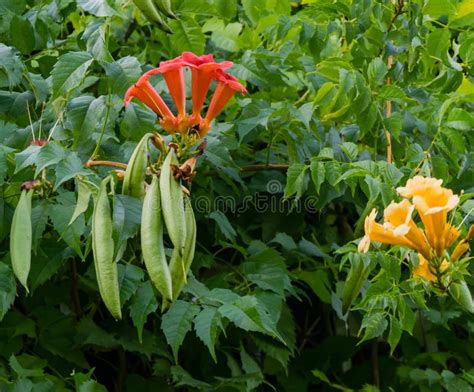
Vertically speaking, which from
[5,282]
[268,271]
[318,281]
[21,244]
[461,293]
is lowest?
[318,281]

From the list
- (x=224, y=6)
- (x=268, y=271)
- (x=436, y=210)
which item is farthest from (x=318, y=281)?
(x=436, y=210)

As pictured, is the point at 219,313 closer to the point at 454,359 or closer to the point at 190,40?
the point at 190,40

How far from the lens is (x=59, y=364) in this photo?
2.70m

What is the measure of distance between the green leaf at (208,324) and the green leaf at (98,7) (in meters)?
0.76

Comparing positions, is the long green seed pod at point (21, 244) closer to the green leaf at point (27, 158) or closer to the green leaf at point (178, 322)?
the green leaf at point (27, 158)

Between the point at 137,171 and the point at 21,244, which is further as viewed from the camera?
the point at 21,244

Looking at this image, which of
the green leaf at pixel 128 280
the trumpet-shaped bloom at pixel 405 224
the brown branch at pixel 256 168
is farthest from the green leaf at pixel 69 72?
the brown branch at pixel 256 168

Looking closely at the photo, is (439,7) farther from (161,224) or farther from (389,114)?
(161,224)

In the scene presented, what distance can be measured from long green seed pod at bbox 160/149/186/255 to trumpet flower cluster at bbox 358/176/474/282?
1.34 ft

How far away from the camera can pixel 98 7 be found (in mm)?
1814

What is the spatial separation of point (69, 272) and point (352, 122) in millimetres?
988

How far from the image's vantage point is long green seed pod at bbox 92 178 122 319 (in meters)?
1.50

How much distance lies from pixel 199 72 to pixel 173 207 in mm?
448

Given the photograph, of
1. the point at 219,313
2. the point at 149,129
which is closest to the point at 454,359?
the point at 219,313
